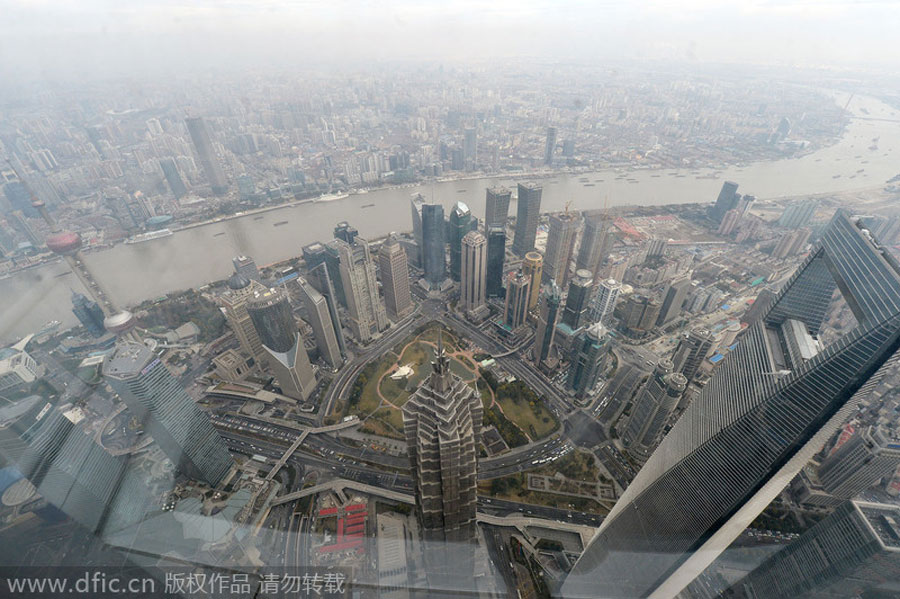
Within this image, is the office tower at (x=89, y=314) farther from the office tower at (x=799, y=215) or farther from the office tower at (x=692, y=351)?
the office tower at (x=799, y=215)

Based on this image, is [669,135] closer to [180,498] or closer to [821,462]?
[821,462]

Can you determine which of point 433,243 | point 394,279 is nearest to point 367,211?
point 433,243

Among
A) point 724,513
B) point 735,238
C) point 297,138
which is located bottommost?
point 735,238

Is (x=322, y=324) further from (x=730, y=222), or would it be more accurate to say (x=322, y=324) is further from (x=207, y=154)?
(x=730, y=222)

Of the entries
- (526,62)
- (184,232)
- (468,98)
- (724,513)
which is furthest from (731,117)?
(184,232)

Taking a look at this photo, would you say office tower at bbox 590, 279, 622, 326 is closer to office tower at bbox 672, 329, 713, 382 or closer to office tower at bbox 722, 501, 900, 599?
office tower at bbox 672, 329, 713, 382
